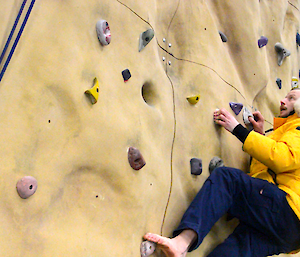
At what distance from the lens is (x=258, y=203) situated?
1.35 meters

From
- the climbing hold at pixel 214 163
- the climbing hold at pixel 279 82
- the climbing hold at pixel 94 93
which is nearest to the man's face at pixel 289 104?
the climbing hold at pixel 214 163

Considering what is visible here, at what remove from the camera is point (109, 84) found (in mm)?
1073

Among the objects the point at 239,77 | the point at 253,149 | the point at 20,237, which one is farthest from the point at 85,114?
the point at 239,77

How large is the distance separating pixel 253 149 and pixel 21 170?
1090 mm

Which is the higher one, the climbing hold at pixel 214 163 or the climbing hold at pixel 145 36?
the climbing hold at pixel 145 36

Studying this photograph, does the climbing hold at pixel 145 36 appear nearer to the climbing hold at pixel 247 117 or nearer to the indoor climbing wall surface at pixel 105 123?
the indoor climbing wall surface at pixel 105 123

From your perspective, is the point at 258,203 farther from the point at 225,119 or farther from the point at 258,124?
the point at 258,124

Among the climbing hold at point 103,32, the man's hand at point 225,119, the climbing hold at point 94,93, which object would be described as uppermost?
the climbing hold at point 103,32

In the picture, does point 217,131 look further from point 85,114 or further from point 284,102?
point 85,114

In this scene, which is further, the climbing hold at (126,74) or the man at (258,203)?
the man at (258,203)

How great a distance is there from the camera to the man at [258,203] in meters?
1.28

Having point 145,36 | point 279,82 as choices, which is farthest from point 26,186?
point 279,82

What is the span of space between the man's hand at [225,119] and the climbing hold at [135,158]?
2.13 ft

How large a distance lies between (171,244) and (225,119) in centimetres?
77
